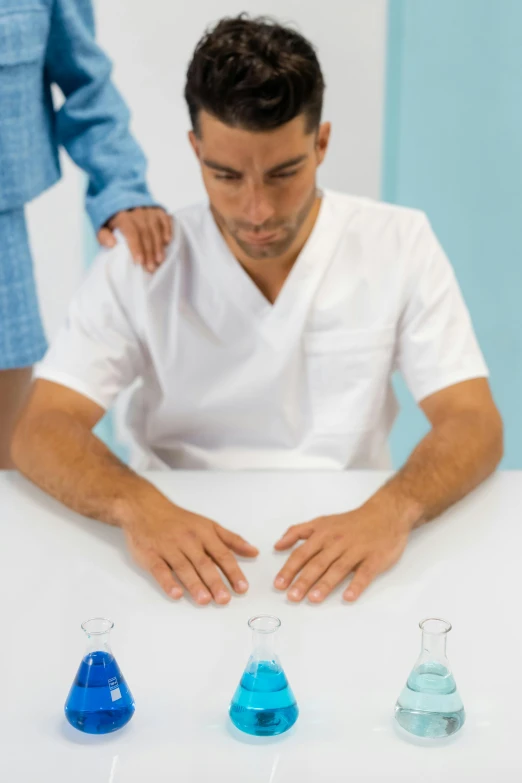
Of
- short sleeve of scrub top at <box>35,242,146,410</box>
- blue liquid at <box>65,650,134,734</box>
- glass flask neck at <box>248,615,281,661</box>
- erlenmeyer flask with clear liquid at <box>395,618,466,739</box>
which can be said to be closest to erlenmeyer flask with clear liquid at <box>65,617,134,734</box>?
blue liquid at <box>65,650,134,734</box>

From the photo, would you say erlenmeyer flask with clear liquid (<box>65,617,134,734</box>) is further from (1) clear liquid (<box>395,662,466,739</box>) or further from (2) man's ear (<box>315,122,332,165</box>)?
(2) man's ear (<box>315,122,332,165</box>)

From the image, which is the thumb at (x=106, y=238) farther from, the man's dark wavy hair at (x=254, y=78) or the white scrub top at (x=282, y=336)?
the man's dark wavy hair at (x=254, y=78)

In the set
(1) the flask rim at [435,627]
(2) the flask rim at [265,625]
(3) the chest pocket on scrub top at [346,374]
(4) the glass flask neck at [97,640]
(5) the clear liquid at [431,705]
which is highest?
(2) the flask rim at [265,625]

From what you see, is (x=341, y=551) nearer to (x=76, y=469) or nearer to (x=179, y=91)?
(x=76, y=469)

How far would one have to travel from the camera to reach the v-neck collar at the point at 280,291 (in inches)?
57.8

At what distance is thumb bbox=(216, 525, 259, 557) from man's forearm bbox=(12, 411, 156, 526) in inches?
5.0

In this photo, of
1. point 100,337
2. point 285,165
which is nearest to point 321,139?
point 285,165

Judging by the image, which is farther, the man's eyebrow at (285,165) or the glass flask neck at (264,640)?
the man's eyebrow at (285,165)

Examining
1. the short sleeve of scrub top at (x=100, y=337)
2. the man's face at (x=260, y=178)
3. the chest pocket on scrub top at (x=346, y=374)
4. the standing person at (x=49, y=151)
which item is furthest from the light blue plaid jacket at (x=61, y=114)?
the chest pocket on scrub top at (x=346, y=374)

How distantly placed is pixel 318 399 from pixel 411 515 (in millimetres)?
401

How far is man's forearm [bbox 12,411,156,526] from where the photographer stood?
46.8 inches

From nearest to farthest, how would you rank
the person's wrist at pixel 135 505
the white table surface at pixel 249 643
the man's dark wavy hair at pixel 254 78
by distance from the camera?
the white table surface at pixel 249 643
the person's wrist at pixel 135 505
the man's dark wavy hair at pixel 254 78

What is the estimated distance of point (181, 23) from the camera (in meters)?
2.73

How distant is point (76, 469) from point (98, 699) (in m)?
0.50
